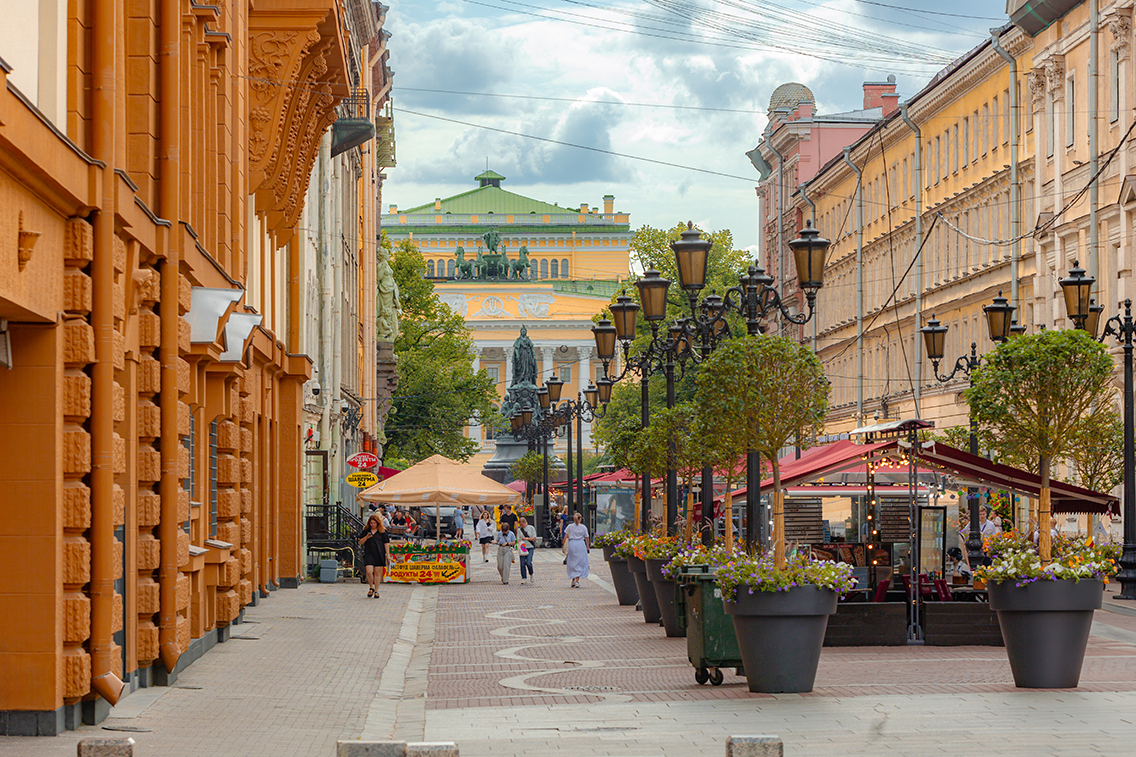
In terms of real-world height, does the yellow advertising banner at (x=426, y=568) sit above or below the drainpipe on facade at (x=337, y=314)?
below

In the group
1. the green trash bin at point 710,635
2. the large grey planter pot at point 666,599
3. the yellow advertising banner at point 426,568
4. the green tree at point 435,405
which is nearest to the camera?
the green trash bin at point 710,635

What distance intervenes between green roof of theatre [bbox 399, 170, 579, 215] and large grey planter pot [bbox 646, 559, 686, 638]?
125 m

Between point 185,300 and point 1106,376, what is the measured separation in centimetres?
1098

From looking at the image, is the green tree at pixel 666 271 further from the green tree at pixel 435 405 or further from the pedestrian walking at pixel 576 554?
the pedestrian walking at pixel 576 554

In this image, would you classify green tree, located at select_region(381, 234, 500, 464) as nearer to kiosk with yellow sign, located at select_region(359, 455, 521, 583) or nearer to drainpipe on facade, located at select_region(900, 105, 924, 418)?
drainpipe on facade, located at select_region(900, 105, 924, 418)

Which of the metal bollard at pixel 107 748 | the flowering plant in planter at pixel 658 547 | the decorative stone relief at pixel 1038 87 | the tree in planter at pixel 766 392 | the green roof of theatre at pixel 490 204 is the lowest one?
the flowering plant in planter at pixel 658 547

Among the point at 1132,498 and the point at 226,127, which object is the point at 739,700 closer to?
the point at 226,127

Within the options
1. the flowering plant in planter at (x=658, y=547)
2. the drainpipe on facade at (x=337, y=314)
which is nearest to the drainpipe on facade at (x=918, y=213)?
the drainpipe on facade at (x=337, y=314)

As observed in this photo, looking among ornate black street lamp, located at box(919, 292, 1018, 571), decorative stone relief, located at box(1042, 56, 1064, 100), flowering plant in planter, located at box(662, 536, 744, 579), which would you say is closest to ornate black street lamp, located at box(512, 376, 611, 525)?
ornate black street lamp, located at box(919, 292, 1018, 571)

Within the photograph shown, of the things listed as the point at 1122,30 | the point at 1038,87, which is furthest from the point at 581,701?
the point at 1038,87

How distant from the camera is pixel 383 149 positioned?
74.4 m

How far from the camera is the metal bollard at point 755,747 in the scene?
7.55 meters

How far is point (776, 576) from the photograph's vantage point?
13.5 metres

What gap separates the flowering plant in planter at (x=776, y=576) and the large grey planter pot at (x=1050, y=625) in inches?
57.1
